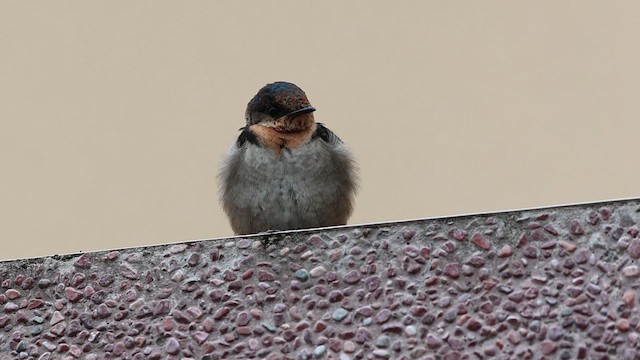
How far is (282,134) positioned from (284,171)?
15 centimetres

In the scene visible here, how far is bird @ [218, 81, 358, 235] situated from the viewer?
13.4ft

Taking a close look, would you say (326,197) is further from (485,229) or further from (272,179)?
(485,229)

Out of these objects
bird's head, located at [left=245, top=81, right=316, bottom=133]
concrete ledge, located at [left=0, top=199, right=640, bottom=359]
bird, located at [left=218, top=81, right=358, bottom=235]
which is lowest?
concrete ledge, located at [left=0, top=199, right=640, bottom=359]

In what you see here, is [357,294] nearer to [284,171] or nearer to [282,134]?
[284,171]

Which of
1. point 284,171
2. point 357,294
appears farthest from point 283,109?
point 357,294

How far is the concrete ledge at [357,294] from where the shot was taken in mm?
2963

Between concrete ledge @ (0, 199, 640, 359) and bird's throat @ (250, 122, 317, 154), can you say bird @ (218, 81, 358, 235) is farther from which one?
concrete ledge @ (0, 199, 640, 359)

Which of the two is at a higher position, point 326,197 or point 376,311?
point 326,197

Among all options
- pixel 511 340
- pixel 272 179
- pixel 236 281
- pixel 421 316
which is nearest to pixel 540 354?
pixel 511 340

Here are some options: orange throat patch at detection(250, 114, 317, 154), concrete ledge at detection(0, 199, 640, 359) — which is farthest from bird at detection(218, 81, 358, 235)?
concrete ledge at detection(0, 199, 640, 359)

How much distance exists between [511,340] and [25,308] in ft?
4.99

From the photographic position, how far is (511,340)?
295cm

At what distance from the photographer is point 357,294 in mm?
3164

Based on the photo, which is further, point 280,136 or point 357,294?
point 280,136
